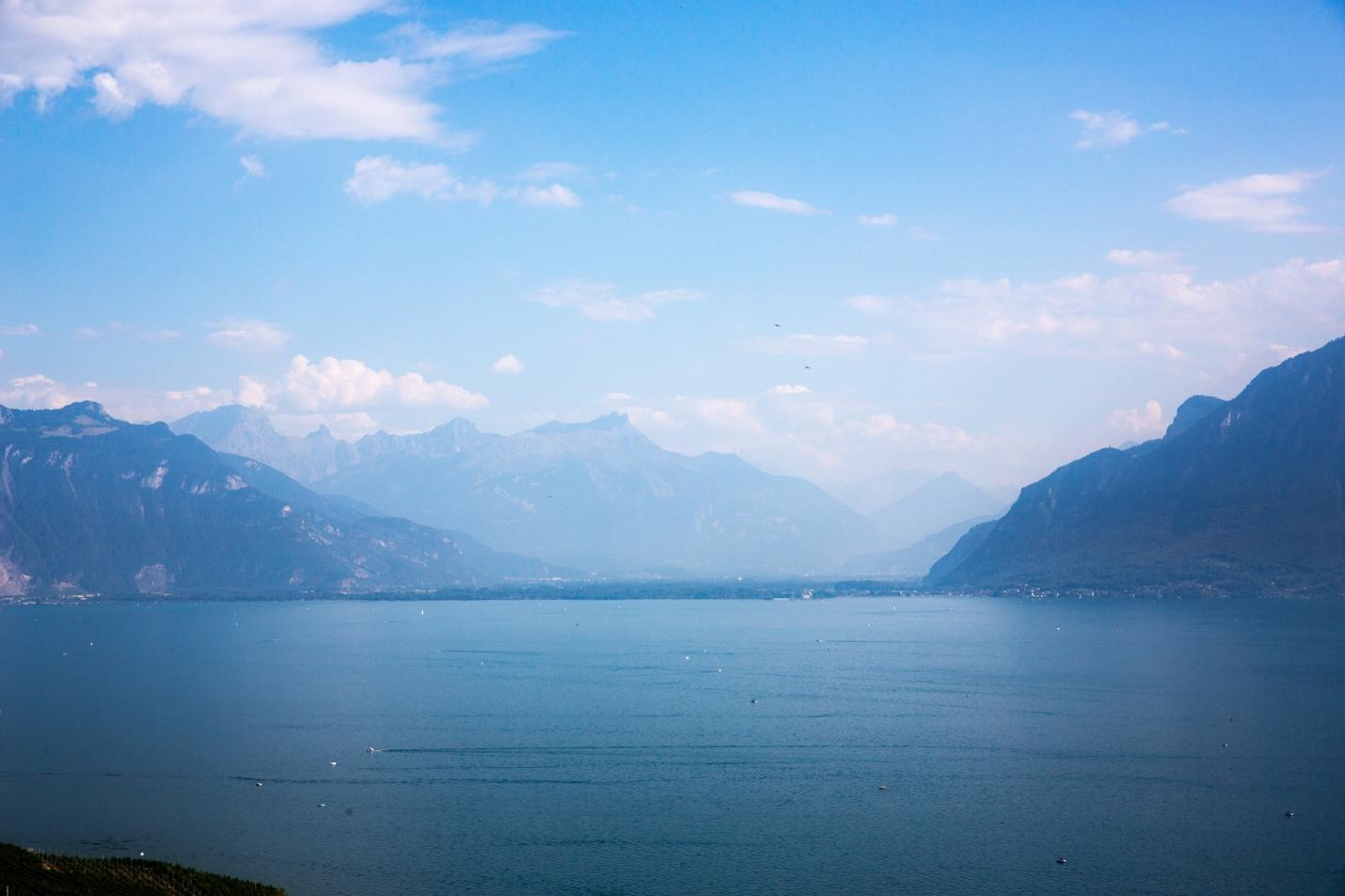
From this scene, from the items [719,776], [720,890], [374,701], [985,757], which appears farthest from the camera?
[374,701]

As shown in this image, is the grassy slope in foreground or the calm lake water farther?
the calm lake water

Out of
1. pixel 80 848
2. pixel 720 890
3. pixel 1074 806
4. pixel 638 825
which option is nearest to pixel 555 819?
pixel 638 825

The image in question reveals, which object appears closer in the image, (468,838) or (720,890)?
(720,890)

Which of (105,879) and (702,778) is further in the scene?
(702,778)

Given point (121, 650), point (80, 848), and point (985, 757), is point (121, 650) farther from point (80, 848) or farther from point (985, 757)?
point (985, 757)

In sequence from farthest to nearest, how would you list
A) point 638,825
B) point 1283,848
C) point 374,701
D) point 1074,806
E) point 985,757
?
point 374,701, point 985,757, point 1074,806, point 638,825, point 1283,848
